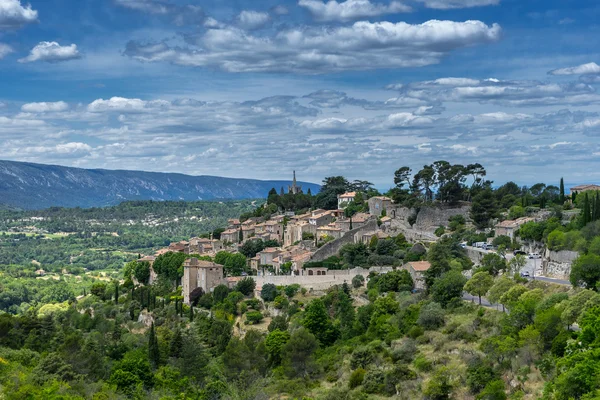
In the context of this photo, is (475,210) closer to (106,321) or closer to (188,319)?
(188,319)

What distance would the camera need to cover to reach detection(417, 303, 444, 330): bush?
42.5m

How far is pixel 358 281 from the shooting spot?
5572cm

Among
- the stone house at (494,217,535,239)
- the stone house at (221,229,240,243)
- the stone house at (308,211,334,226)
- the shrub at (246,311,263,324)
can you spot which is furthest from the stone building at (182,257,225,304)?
the stone house at (494,217,535,239)

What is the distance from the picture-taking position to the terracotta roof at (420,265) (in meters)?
52.1

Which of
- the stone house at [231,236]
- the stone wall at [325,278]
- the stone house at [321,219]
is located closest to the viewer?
the stone wall at [325,278]

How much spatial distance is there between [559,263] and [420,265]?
9.94 m

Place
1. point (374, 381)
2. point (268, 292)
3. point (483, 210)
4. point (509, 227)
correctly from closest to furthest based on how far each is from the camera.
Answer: point (374, 381) < point (509, 227) < point (268, 292) < point (483, 210)

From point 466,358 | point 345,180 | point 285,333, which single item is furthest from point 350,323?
point 345,180

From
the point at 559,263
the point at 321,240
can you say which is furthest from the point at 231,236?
the point at 559,263

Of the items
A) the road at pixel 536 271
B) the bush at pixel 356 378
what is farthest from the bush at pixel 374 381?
the road at pixel 536 271

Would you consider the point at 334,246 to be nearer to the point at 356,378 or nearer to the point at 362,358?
the point at 362,358

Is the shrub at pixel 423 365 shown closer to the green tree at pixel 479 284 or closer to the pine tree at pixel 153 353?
the green tree at pixel 479 284

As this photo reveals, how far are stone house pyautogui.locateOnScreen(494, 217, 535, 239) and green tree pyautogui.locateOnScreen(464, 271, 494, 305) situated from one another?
447 inches

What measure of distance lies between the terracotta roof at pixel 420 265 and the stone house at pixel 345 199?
23689 millimetres
